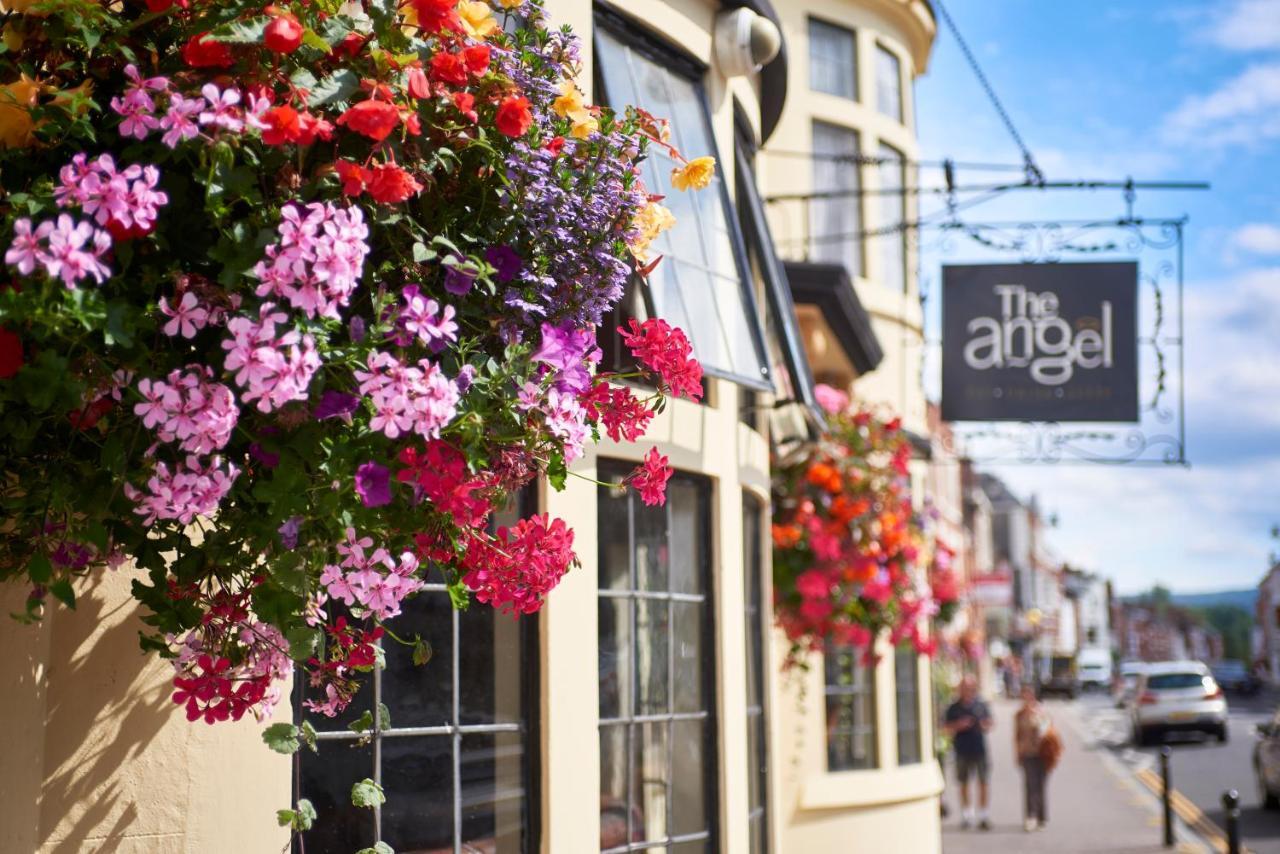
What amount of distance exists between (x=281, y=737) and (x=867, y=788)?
9.02 meters

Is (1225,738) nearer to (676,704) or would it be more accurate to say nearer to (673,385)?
(676,704)

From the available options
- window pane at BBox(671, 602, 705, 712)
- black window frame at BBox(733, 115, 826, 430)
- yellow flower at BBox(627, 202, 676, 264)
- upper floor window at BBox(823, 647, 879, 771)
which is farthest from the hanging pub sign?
yellow flower at BBox(627, 202, 676, 264)

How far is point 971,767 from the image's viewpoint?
58.9 ft

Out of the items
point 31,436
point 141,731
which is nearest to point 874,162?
point 141,731

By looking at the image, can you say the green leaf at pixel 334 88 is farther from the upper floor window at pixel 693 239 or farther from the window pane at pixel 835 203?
the window pane at pixel 835 203

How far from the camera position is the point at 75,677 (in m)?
4.14

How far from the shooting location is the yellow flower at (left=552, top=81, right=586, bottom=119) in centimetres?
359

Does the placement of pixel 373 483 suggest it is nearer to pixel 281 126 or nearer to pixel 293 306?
pixel 293 306

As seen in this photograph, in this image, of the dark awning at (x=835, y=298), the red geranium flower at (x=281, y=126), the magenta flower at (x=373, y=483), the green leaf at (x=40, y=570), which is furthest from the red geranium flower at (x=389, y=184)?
the dark awning at (x=835, y=298)

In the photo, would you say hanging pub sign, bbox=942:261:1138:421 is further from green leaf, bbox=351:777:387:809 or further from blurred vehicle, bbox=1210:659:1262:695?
blurred vehicle, bbox=1210:659:1262:695

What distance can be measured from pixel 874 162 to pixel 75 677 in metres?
8.12

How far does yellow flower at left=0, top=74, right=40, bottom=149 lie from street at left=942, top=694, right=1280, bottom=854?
14.6 meters

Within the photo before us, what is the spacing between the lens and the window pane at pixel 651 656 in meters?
6.47

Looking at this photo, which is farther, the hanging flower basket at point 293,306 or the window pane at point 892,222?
the window pane at point 892,222
